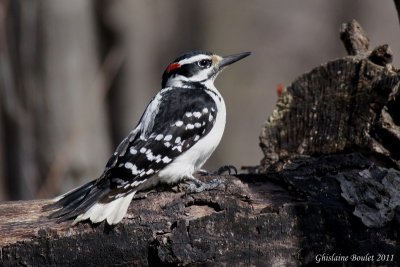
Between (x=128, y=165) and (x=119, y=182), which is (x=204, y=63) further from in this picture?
(x=119, y=182)

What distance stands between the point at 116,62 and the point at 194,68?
12.0ft

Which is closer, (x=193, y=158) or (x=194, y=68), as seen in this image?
(x=193, y=158)

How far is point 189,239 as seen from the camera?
3768 millimetres

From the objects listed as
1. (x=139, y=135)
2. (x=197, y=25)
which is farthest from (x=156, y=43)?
(x=139, y=135)

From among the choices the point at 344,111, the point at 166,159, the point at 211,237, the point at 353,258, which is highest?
the point at 344,111

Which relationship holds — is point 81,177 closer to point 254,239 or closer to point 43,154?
point 43,154

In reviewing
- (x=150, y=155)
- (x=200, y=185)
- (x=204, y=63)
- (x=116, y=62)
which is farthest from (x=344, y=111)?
(x=116, y=62)

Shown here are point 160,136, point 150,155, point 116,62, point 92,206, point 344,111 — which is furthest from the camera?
point 116,62

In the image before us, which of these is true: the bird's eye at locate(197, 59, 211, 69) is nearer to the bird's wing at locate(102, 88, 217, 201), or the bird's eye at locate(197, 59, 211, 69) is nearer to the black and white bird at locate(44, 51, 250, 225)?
the black and white bird at locate(44, 51, 250, 225)

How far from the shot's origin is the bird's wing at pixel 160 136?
4250 mm

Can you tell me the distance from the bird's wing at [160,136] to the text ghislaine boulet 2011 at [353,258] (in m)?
1.14

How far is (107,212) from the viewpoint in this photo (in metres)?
3.84

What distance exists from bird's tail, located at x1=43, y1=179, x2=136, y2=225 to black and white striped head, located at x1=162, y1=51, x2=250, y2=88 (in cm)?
126

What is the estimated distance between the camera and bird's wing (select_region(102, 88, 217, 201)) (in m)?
4.25
